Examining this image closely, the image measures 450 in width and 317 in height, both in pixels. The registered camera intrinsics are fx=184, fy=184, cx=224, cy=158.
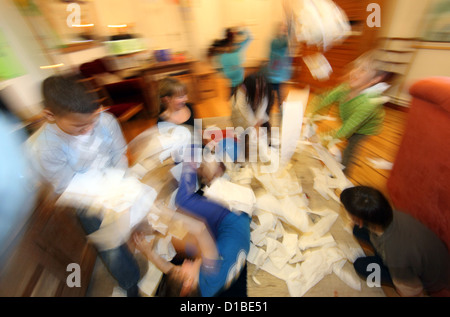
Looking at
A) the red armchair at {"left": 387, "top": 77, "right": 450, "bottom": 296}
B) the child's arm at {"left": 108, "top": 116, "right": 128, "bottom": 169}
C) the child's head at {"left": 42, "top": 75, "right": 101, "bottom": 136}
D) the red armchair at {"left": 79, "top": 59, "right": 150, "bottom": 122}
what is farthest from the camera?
the red armchair at {"left": 79, "top": 59, "right": 150, "bottom": 122}

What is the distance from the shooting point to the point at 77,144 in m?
0.83

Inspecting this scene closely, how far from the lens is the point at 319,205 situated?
1388 mm

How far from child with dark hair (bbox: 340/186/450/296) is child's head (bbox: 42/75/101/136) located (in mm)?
1209

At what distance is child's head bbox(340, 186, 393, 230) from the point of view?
2.57 feet

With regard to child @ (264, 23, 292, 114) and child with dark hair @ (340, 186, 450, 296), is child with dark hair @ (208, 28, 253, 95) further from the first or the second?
child with dark hair @ (340, 186, 450, 296)

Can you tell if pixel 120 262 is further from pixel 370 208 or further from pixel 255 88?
pixel 255 88

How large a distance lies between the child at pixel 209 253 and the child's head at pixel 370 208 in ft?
1.73

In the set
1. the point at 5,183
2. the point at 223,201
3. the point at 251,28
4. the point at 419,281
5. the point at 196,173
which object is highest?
the point at 251,28

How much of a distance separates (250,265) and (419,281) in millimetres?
760

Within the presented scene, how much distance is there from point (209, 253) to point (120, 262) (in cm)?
43

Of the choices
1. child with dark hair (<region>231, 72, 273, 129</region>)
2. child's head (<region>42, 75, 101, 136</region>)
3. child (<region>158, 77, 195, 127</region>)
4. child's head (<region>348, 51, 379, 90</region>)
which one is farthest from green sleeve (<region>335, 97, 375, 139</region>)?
child's head (<region>42, 75, 101, 136</region>)

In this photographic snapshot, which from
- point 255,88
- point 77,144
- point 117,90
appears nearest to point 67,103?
point 77,144

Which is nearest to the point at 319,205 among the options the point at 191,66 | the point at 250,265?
the point at 250,265

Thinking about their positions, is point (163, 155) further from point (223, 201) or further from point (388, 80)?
point (388, 80)
